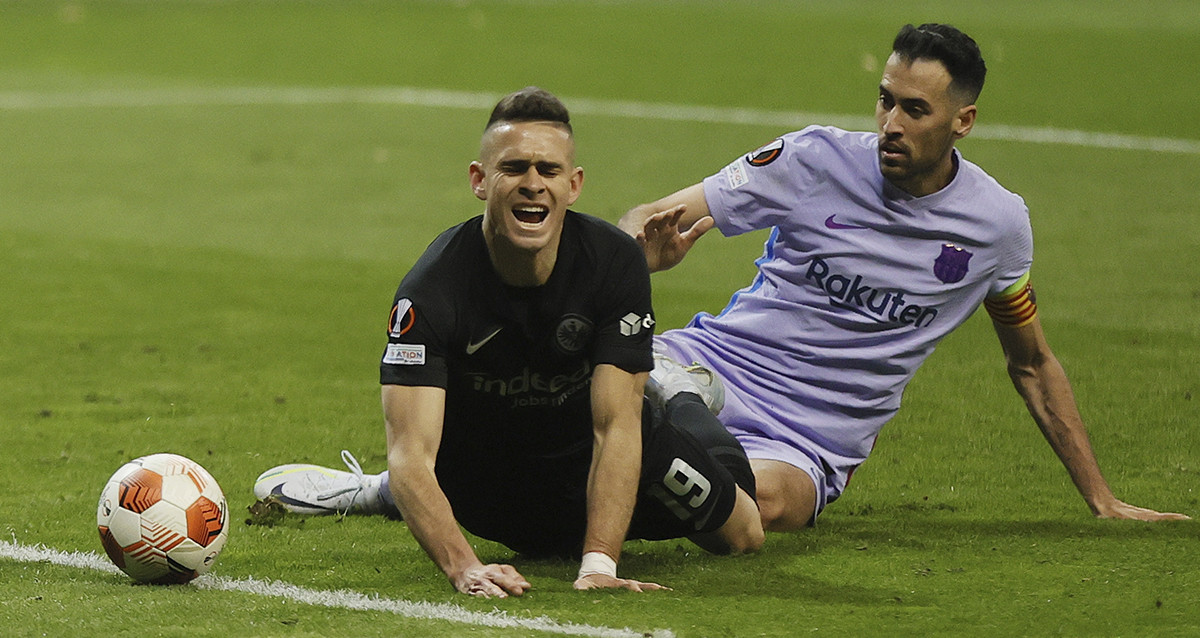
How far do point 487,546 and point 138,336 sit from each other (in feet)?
14.1

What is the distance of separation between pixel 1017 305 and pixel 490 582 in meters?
2.21

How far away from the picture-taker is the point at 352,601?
483 centimetres

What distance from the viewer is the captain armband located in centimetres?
586

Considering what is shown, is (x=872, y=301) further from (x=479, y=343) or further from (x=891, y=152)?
(x=479, y=343)

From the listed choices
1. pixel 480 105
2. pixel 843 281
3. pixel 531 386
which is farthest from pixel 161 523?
pixel 480 105

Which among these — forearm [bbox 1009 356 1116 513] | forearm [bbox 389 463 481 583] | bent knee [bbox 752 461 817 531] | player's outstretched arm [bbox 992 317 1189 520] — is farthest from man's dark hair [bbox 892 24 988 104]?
forearm [bbox 389 463 481 583]

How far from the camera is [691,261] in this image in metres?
11.4

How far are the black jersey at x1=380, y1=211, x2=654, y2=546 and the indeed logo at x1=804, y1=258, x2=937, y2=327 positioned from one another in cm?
120

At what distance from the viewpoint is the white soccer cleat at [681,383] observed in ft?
19.4

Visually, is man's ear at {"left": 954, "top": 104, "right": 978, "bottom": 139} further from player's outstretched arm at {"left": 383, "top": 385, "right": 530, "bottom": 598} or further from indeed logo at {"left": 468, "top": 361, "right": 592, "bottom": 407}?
player's outstretched arm at {"left": 383, "top": 385, "right": 530, "bottom": 598}

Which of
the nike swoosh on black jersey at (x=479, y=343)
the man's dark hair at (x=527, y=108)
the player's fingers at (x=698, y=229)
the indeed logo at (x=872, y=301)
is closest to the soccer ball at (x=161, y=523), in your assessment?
the nike swoosh on black jersey at (x=479, y=343)

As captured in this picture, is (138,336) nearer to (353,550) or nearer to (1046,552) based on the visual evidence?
(353,550)

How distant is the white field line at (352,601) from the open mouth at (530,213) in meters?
1.08

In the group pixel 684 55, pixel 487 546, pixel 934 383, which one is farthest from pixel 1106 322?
pixel 684 55
